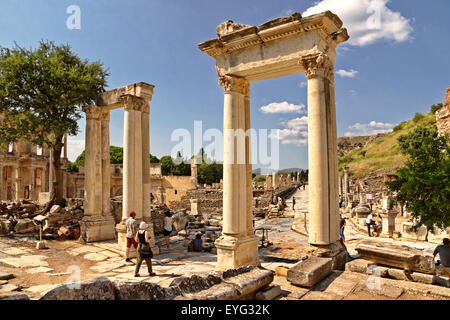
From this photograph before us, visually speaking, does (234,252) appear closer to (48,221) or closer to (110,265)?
(110,265)

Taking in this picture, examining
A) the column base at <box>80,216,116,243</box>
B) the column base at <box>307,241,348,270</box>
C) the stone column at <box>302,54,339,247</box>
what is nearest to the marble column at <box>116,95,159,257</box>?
the column base at <box>80,216,116,243</box>

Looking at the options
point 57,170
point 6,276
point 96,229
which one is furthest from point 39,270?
point 57,170

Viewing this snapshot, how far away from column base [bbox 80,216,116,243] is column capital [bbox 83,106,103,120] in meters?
4.14

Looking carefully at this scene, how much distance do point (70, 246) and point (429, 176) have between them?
463 inches

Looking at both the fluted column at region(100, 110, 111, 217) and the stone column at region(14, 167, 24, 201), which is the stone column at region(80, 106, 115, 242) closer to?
the fluted column at region(100, 110, 111, 217)

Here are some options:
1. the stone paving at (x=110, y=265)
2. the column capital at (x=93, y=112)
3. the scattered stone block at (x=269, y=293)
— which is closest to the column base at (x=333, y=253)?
the stone paving at (x=110, y=265)

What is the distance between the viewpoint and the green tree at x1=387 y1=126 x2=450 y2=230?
677cm

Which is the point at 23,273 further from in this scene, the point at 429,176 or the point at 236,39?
the point at 429,176

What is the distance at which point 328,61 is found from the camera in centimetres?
691

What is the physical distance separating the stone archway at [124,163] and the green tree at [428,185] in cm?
771

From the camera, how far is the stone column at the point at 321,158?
21.9ft

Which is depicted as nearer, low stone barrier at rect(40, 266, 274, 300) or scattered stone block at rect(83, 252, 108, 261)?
low stone barrier at rect(40, 266, 274, 300)

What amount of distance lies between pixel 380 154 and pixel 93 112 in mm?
65618
